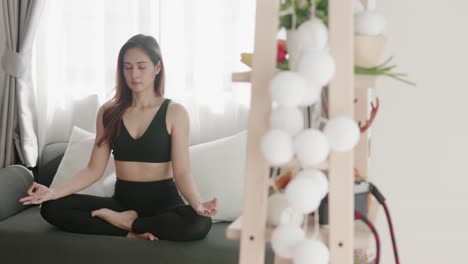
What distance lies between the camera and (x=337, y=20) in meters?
1.43

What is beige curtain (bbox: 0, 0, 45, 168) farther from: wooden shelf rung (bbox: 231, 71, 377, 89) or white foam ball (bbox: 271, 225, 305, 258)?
white foam ball (bbox: 271, 225, 305, 258)

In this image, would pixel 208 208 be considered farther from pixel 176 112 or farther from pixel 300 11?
pixel 300 11

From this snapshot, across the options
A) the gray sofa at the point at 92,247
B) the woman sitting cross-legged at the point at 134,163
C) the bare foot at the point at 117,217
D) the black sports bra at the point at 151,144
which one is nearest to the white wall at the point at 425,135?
the gray sofa at the point at 92,247

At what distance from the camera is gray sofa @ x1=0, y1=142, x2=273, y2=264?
8.47 ft

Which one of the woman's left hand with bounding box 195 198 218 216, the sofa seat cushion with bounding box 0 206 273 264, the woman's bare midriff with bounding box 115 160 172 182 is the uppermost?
the woman's bare midriff with bounding box 115 160 172 182

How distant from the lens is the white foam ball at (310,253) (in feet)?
4.50

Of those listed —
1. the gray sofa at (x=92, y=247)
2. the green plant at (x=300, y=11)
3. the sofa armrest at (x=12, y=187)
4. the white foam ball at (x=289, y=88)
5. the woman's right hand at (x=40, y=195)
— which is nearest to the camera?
the white foam ball at (x=289, y=88)

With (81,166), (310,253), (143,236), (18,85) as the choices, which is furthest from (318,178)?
(18,85)

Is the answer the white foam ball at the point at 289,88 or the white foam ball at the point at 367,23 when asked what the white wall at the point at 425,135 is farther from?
the white foam ball at the point at 289,88

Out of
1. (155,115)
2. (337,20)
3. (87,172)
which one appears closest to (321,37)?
(337,20)

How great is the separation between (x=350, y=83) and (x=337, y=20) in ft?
0.45

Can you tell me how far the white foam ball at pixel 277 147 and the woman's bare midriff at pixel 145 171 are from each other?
5.03 ft

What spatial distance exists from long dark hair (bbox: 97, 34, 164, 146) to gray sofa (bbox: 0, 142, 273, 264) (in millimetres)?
468

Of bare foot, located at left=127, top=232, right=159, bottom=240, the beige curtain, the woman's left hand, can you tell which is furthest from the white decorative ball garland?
the beige curtain
